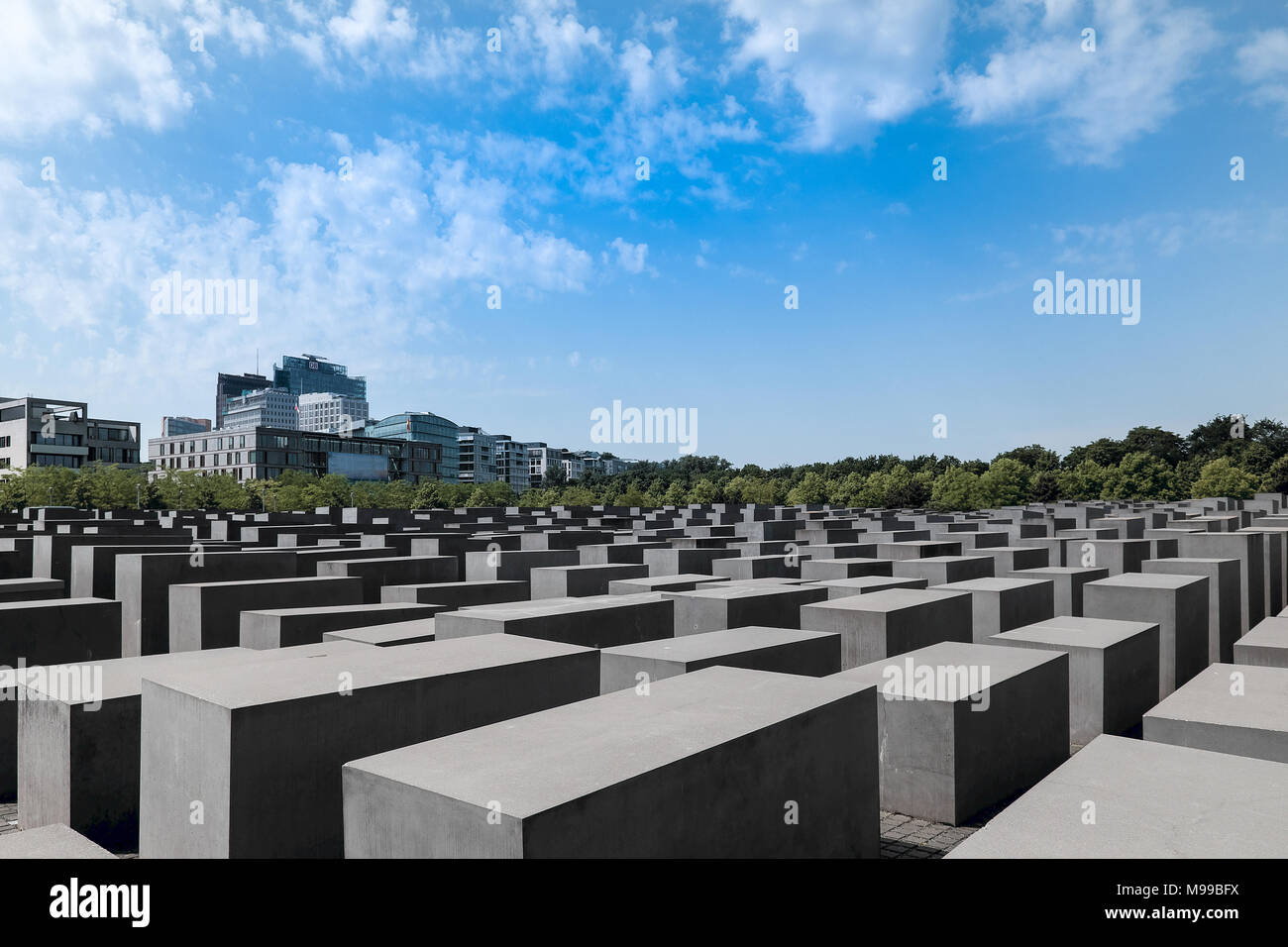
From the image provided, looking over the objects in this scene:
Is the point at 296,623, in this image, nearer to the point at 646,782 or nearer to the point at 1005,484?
the point at 646,782

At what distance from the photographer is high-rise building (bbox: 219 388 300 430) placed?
181 meters

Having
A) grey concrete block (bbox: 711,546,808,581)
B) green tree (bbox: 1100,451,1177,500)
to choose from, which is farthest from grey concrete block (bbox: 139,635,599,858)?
green tree (bbox: 1100,451,1177,500)

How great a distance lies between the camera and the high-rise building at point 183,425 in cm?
18659

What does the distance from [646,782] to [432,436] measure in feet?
459

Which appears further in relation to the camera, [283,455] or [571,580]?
[283,455]

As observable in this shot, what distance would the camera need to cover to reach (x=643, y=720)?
16.8 feet

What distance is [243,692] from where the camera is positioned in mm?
5551

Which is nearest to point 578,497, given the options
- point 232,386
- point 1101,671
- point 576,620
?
point 576,620

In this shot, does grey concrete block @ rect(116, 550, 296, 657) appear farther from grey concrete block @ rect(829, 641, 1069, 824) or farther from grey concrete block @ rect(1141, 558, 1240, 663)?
grey concrete block @ rect(1141, 558, 1240, 663)

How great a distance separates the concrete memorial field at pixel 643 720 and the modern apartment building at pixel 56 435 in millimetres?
83957

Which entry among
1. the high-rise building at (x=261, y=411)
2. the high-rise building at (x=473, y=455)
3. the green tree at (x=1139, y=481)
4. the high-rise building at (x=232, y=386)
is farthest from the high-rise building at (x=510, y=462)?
the green tree at (x=1139, y=481)

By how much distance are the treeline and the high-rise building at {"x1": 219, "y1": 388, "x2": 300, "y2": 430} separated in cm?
11870
